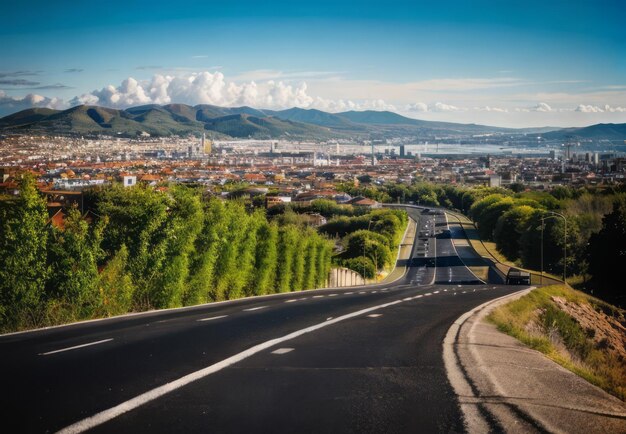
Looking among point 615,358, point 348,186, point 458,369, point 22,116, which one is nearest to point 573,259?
point 615,358

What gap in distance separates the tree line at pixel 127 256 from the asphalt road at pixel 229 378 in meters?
3.12

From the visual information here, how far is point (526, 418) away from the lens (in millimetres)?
6051

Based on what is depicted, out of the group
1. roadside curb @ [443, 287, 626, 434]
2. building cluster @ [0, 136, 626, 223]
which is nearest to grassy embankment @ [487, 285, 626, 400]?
roadside curb @ [443, 287, 626, 434]

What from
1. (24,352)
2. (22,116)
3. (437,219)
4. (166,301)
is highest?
(22,116)

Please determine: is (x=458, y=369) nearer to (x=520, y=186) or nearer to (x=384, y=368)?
(x=384, y=368)

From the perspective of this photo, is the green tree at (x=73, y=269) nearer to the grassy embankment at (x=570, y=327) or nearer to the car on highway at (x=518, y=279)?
the grassy embankment at (x=570, y=327)

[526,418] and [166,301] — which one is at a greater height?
[526,418]

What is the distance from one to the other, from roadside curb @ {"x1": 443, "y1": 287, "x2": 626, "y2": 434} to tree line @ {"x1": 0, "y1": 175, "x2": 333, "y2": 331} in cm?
1029

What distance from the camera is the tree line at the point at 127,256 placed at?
15.4 metres

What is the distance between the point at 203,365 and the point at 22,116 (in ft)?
203

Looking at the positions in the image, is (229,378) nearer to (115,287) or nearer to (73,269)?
(73,269)

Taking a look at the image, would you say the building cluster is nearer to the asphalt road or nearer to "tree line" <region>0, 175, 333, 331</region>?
"tree line" <region>0, 175, 333, 331</region>

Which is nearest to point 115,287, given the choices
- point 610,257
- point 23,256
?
point 23,256

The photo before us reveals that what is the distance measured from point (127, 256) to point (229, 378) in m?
13.6
